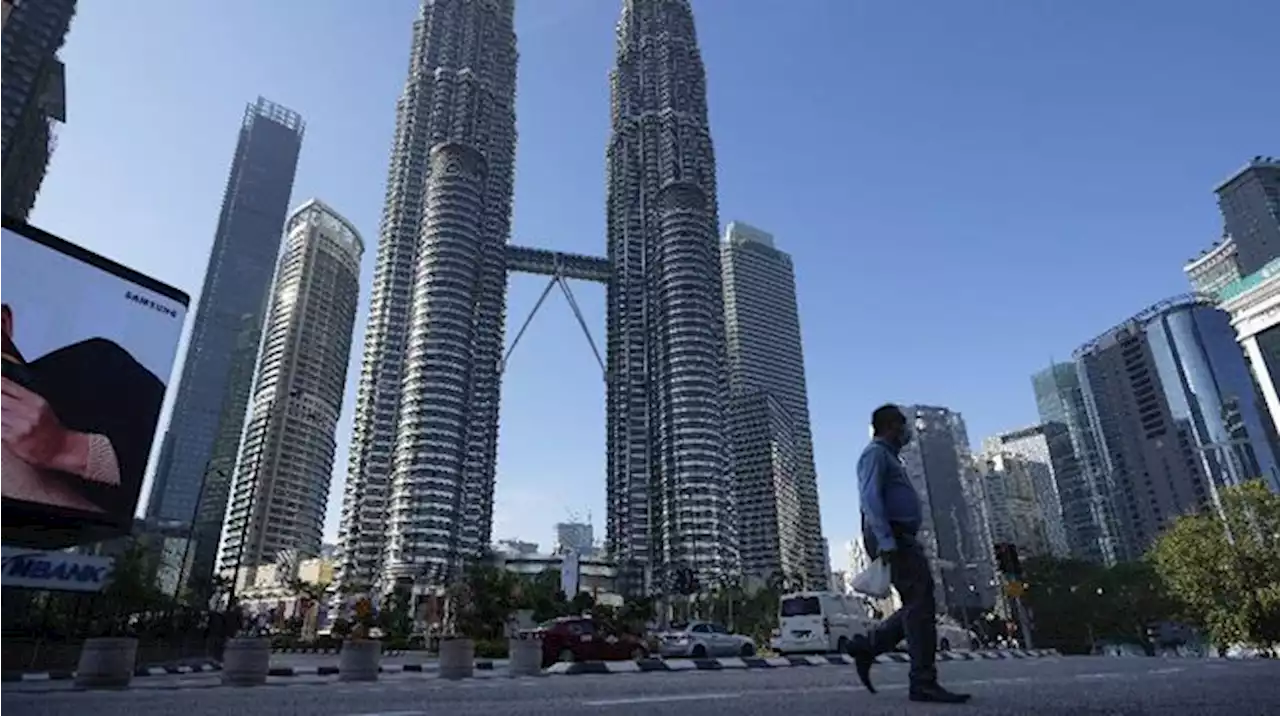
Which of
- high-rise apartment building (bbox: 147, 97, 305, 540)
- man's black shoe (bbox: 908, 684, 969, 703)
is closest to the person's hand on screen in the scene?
man's black shoe (bbox: 908, 684, 969, 703)

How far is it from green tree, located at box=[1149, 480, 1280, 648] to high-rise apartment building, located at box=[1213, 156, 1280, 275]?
489 ft

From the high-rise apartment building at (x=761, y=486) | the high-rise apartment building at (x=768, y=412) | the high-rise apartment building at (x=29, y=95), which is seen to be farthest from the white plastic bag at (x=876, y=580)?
the high-rise apartment building at (x=761, y=486)

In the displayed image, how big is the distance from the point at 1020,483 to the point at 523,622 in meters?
120

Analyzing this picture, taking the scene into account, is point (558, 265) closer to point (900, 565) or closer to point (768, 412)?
point (768, 412)

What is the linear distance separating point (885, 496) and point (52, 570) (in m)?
36.5

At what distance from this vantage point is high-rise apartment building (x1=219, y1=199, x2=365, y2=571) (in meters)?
125

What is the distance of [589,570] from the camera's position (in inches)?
4909

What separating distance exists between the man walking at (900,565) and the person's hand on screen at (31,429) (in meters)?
16.1

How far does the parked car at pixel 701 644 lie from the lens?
26906 millimetres

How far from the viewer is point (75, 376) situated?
14883mm

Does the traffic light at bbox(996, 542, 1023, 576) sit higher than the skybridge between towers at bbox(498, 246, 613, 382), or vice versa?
the skybridge between towers at bbox(498, 246, 613, 382)

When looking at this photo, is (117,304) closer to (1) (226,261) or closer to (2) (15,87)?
(2) (15,87)

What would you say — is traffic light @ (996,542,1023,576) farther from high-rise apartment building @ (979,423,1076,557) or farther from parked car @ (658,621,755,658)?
high-rise apartment building @ (979,423,1076,557)

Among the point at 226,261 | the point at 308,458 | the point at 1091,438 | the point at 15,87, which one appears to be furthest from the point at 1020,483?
the point at 226,261
